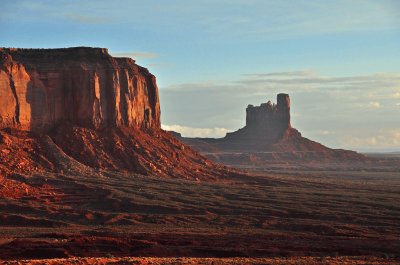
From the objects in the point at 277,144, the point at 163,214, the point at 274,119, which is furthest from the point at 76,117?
the point at 274,119

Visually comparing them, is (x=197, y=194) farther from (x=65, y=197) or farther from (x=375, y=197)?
(x=375, y=197)

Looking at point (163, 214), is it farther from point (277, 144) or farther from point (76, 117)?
point (277, 144)

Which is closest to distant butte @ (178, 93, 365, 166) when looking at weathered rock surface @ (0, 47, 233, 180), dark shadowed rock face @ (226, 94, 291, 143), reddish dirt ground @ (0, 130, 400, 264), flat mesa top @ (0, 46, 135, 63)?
dark shadowed rock face @ (226, 94, 291, 143)

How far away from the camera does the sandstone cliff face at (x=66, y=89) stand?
74.8m

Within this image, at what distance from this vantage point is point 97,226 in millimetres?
52938

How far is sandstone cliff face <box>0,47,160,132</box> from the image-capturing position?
74.8 meters

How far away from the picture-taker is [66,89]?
81.2 metres


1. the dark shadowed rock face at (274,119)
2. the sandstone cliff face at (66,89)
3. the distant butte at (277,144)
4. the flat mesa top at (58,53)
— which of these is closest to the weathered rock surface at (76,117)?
the sandstone cliff face at (66,89)

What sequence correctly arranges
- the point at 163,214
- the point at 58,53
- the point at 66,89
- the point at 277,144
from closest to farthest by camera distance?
1. the point at 163,214
2. the point at 66,89
3. the point at 58,53
4. the point at 277,144

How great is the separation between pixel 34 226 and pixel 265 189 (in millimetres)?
32846

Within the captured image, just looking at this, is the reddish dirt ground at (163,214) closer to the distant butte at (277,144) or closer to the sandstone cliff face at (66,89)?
the sandstone cliff face at (66,89)

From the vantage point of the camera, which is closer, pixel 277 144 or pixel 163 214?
pixel 163 214

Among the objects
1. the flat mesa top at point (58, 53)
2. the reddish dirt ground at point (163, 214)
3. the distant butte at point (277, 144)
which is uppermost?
the flat mesa top at point (58, 53)

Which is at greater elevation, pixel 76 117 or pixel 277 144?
pixel 76 117
